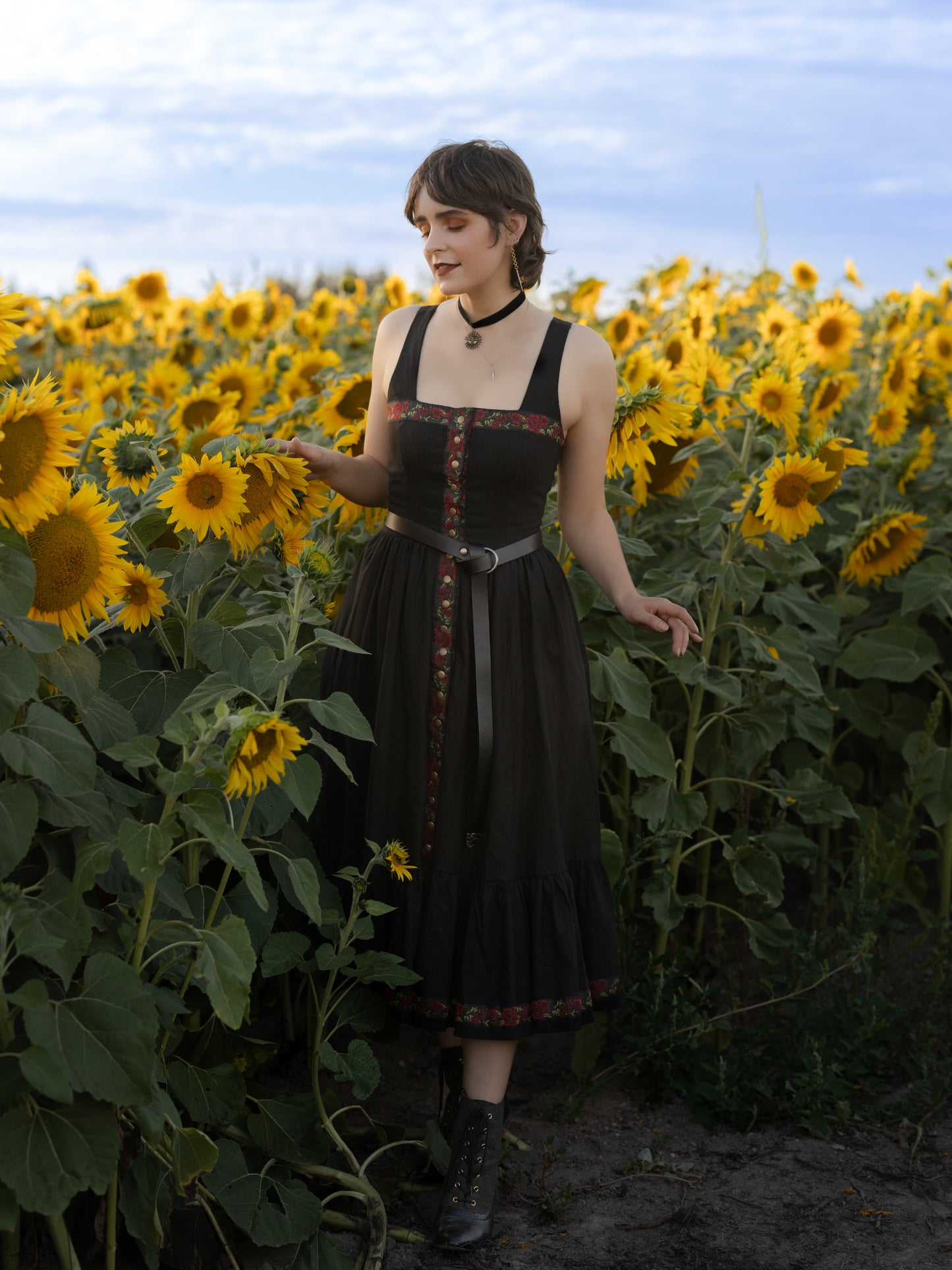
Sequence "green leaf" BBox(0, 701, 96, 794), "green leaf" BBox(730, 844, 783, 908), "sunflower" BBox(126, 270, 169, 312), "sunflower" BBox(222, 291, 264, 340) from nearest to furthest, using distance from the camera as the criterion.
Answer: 1. "green leaf" BBox(0, 701, 96, 794)
2. "green leaf" BBox(730, 844, 783, 908)
3. "sunflower" BBox(222, 291, 264, 340)
4. "sunflower" BBox(126, 270, 169, 312)

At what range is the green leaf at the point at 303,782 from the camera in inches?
75.0

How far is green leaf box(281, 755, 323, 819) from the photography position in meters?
1.91

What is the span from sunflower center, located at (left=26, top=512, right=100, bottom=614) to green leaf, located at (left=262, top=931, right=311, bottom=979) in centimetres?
69

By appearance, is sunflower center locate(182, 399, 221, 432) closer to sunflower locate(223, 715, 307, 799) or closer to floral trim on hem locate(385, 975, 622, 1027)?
floral trim on hem locate(385, 975, 622, 1027)

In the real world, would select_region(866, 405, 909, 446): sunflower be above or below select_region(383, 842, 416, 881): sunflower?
above

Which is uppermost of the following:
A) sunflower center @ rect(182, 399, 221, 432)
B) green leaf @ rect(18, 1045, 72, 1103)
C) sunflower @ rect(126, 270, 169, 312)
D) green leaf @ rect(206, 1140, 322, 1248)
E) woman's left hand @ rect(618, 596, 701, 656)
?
sunflower @ rect(126, 270, 169, 312)

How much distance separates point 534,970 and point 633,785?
1.01m

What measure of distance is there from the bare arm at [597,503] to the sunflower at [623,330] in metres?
2.18

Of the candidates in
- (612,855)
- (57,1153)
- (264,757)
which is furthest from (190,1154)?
(612,855)

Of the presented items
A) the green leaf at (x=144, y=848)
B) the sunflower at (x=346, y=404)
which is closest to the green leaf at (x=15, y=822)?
the green leaf at (x=144, y=848)

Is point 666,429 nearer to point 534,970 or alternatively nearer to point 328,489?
point 328,489

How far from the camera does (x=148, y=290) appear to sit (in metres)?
5.77

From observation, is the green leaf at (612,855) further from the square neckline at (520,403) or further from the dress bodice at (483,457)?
the square neckline at (520,403)

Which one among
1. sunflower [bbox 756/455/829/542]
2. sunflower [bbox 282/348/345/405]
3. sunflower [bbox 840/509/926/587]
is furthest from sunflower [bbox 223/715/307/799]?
sunflower [bbox 282/348/345/405]
